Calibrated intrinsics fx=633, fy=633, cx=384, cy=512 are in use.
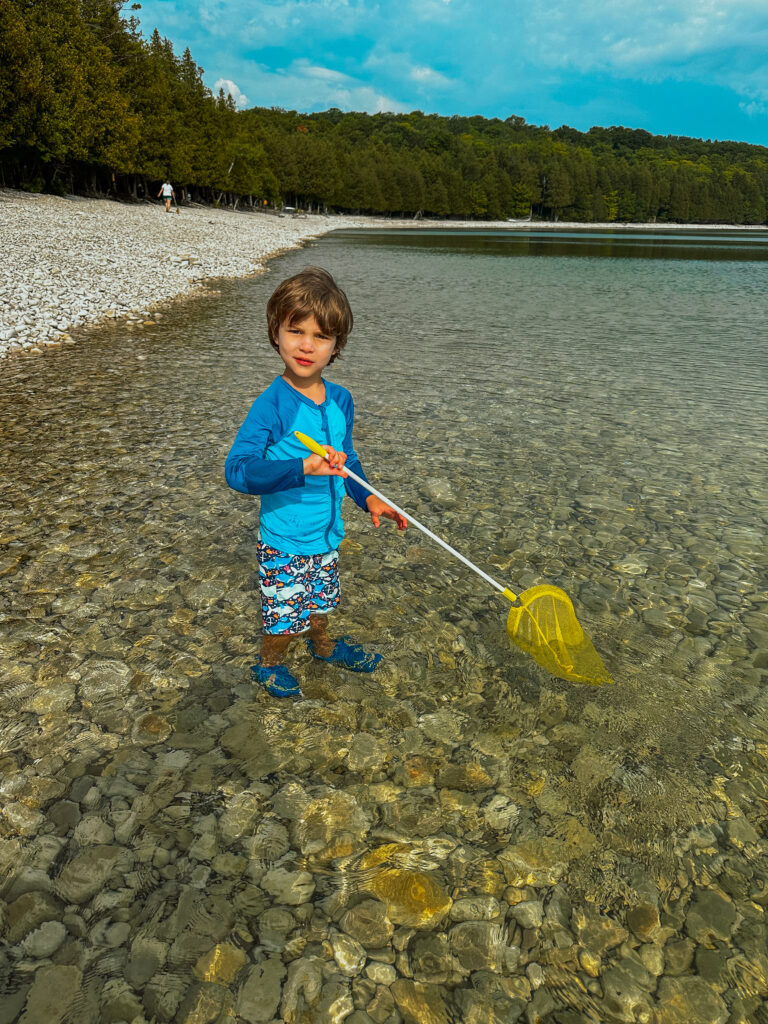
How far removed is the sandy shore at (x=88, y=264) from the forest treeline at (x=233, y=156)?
6273 millimetres

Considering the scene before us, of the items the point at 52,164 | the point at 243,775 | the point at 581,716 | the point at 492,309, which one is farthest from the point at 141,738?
the point at 52,164

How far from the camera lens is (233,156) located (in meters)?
78.9

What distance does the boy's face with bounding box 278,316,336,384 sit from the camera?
3.29 m

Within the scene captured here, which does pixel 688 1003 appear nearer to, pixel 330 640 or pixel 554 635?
pixel 554 635

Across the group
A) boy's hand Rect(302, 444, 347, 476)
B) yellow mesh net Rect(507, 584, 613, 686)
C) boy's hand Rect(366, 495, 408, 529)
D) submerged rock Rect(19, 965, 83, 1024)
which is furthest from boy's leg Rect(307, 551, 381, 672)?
submerged rock Rect(19, 965, 83, 1024)

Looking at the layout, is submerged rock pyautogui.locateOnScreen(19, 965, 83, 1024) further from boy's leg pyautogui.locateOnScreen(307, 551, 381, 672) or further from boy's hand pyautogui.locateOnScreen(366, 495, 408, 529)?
boy's hand pyautogui.locateOnScreen(366, 495, 408, 529)

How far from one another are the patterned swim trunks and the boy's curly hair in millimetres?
1241

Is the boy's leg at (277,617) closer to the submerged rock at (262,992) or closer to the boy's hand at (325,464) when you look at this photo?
the boy's hand at (325,464)

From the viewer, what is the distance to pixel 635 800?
3.31 metres

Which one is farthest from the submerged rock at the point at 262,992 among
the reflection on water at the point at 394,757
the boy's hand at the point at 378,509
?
the boy's hand at the point at 378,509

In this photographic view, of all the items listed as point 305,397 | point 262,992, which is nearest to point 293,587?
point 305,397

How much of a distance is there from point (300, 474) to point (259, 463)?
0.21m

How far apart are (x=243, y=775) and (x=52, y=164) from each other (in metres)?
55.7

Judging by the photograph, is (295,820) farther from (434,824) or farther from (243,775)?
(434,824)
